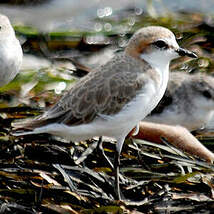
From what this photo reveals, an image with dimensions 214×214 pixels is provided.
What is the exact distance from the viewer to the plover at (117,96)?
427cm

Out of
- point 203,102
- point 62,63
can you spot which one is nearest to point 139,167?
point 203,102

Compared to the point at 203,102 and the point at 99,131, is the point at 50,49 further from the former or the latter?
the point at 99,131

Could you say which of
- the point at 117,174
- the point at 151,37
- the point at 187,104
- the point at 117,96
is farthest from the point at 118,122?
the point at 187,104

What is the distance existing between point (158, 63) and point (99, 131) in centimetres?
58

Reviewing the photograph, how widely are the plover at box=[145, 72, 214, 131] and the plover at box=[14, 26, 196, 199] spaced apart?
1489 millimetres

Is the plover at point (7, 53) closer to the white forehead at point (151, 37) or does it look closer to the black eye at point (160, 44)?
the white forehead at point (151, 37)

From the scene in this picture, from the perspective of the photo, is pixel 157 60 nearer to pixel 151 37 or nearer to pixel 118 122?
pixel 151 37

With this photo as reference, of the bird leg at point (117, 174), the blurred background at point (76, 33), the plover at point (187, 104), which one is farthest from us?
the blurred background at point (76, 33)

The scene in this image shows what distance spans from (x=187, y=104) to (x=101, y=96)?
189 centimetres

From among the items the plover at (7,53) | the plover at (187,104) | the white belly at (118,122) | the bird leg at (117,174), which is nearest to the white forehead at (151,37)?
the white belly at (118,122)

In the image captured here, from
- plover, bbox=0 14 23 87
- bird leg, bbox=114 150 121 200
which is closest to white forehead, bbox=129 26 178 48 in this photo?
bird leg, bbox=114 150 121 200

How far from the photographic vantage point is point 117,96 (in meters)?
4.32

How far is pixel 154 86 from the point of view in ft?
14.1

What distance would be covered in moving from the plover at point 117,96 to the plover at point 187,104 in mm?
1489
